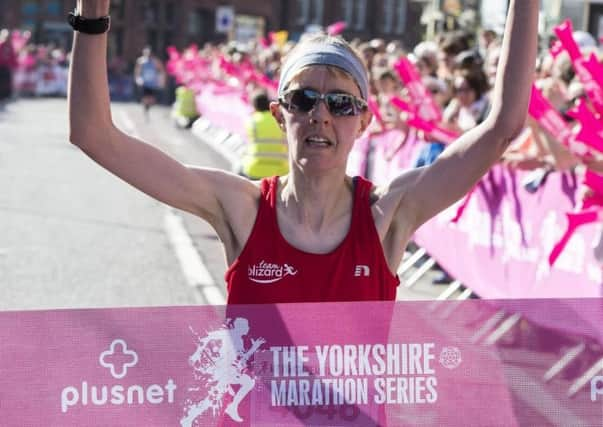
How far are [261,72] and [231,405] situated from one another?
22.6m

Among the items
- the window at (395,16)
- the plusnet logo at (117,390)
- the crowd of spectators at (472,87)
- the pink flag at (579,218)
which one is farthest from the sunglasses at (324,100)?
the window at (395,16)

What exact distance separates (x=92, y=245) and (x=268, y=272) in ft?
33.0

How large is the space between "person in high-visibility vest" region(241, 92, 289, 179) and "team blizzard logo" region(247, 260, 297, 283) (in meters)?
9.88

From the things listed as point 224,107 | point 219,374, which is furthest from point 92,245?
point 224,107

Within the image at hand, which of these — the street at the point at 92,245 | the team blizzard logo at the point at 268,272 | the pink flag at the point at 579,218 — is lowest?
the street at the point at 92,245

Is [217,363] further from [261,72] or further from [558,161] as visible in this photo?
[261,72]

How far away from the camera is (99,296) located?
32.9 ft

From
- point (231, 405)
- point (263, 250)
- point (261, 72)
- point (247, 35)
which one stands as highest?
point (263, 250)

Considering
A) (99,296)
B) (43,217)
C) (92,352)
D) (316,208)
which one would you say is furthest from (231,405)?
(43,217)

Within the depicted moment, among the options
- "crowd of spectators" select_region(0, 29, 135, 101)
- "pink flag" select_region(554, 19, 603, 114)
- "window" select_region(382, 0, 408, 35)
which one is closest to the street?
"pink flag" select_region(554, 19, 603, 114)

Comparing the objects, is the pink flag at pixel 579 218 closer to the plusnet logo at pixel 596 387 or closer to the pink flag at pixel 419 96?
the pink flag at pixel 419 96

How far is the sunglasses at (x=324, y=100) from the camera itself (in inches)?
122

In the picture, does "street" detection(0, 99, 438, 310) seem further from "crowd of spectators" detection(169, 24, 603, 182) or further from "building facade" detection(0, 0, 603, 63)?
"building facade" detection(0, 0, 603, 63)

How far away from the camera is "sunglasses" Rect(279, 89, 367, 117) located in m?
3.09
